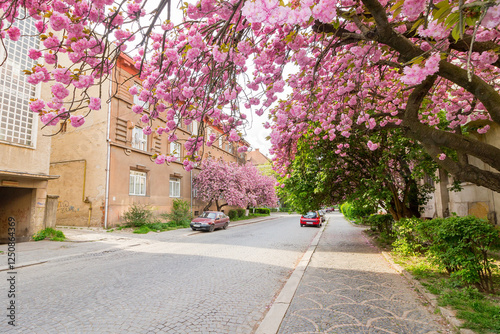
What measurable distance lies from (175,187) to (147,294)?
67.5ft

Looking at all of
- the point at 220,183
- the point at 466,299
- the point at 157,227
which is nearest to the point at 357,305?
the point at 466,299

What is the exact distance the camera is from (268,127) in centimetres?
895

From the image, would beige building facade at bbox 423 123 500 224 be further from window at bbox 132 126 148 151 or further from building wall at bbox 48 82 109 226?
window at bbox 132 126 148 151

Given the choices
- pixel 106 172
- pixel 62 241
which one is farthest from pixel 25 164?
pixel 106 172

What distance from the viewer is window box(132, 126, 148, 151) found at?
20641 mm

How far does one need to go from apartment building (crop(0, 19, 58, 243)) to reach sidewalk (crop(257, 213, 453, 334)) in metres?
12.1

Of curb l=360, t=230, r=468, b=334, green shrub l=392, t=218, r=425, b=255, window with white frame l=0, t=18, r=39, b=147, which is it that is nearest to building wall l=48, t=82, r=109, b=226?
window with white frame l=0, t=18, r=39, b=147

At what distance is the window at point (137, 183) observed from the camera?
2003cm

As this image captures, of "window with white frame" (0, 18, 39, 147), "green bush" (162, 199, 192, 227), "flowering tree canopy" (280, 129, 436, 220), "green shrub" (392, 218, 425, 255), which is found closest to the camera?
"green shrub" (392, 218, 425, 255)

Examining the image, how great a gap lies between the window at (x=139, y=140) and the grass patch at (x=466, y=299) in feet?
62.4

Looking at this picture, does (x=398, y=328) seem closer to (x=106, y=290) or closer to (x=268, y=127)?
(x=106, y=290)

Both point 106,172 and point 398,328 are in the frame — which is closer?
point 398,328

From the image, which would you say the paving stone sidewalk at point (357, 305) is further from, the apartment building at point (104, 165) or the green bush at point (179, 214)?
the green bush at point (179, 214)

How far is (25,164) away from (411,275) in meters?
15.0
